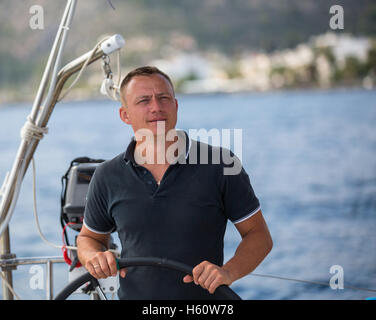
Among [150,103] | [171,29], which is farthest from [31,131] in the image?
[171,29]

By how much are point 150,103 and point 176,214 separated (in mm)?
281

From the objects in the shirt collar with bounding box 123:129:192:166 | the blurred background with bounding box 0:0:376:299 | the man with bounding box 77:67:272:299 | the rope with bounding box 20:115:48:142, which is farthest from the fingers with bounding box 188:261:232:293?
the blurred background with bounding box 0:0:376:299

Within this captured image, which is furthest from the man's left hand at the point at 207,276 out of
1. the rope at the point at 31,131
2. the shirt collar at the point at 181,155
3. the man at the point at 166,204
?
the rope at the point at 31,131

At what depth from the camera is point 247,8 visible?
49.5m

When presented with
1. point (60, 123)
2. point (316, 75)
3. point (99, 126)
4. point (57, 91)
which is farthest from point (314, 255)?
point (316, 75)

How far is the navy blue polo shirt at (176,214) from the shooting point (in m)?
1.26

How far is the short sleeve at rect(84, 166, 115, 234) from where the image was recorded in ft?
4.48

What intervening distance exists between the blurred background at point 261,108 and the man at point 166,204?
22.8ft

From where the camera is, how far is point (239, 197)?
4.21ft

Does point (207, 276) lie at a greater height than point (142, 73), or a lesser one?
lesser

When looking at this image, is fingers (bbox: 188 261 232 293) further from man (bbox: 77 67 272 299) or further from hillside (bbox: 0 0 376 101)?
hillside (bbox: 0 0 376 101)

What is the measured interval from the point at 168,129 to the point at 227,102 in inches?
1616

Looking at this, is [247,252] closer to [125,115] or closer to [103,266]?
[103,266]

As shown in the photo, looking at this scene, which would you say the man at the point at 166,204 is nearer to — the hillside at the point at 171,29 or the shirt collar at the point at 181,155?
the shirt collar at the point at 181,155
